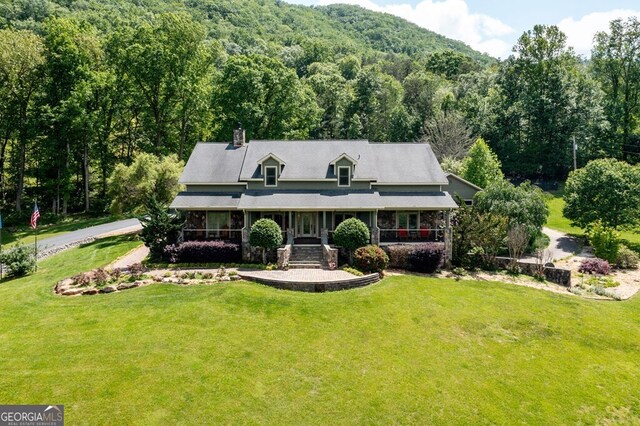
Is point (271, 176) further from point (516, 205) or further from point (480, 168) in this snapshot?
point (480, 168)

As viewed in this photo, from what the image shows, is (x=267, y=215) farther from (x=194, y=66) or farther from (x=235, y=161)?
(x=194, y=66)

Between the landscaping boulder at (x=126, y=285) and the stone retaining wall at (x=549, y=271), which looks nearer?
the landscaping boulder at (x=126, y=285)

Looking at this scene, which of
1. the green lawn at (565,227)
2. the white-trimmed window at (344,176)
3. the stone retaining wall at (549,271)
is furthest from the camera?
the green lawn at (565,227)

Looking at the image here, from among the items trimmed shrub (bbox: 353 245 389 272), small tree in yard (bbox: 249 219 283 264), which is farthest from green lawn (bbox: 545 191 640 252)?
small tree in yard (bbox: 249 219 283 264)

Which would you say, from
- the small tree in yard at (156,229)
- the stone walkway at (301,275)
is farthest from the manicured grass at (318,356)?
the small tree in yard at (156,229)

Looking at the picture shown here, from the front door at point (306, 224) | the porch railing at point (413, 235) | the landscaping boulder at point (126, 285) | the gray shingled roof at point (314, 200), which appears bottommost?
the landscaping boulder at point (126, 285)

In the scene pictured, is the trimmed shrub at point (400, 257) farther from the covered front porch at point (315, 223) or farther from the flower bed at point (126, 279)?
the flower bed at point (126, 279)

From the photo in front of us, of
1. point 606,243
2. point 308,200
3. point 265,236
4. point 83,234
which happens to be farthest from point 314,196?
point 606,243
